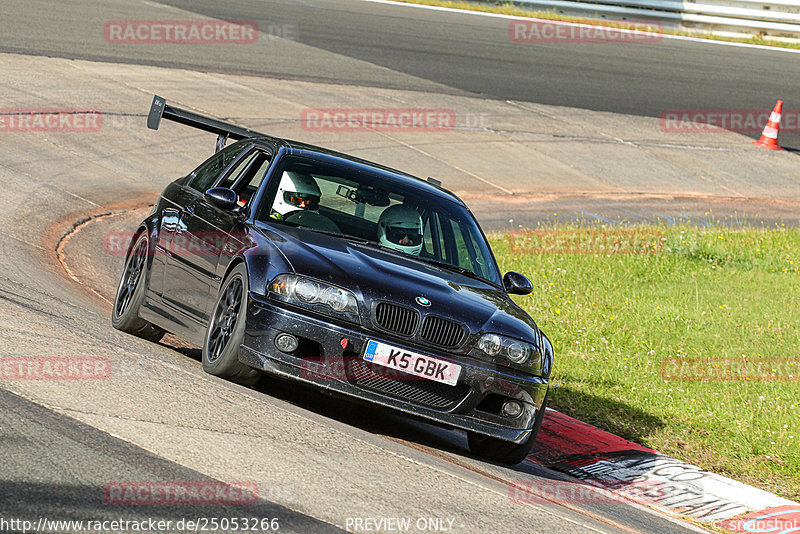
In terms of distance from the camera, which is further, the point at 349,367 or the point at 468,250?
the point at 468,250

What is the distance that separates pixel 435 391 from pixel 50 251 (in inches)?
239

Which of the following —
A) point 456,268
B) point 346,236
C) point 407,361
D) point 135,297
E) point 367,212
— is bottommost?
point 135,297

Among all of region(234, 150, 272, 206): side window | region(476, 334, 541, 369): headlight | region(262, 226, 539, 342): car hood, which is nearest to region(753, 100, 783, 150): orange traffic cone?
region(234, 150, 272, 206): side window

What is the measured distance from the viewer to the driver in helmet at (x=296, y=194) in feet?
24.9

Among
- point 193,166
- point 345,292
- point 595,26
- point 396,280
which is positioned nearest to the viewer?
point 345,292

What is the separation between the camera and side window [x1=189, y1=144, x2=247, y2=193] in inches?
334

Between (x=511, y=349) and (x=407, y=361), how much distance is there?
0.71m

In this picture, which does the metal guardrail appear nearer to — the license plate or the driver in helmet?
the driver in helmet

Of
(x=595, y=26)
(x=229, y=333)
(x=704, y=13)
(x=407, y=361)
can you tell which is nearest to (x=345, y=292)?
(x=407, y=361)

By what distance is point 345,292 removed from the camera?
6.55m

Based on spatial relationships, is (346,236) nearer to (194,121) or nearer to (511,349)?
(511,349)

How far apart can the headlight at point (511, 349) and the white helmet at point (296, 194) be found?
166cm

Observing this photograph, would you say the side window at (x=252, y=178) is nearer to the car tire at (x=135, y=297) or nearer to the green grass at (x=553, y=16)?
the car tire at (x=135, y=297)

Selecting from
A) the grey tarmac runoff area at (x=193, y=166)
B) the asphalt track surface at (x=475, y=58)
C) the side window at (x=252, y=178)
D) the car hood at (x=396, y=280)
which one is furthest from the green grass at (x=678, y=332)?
the asphalt track surface at (x=475, y=58)
